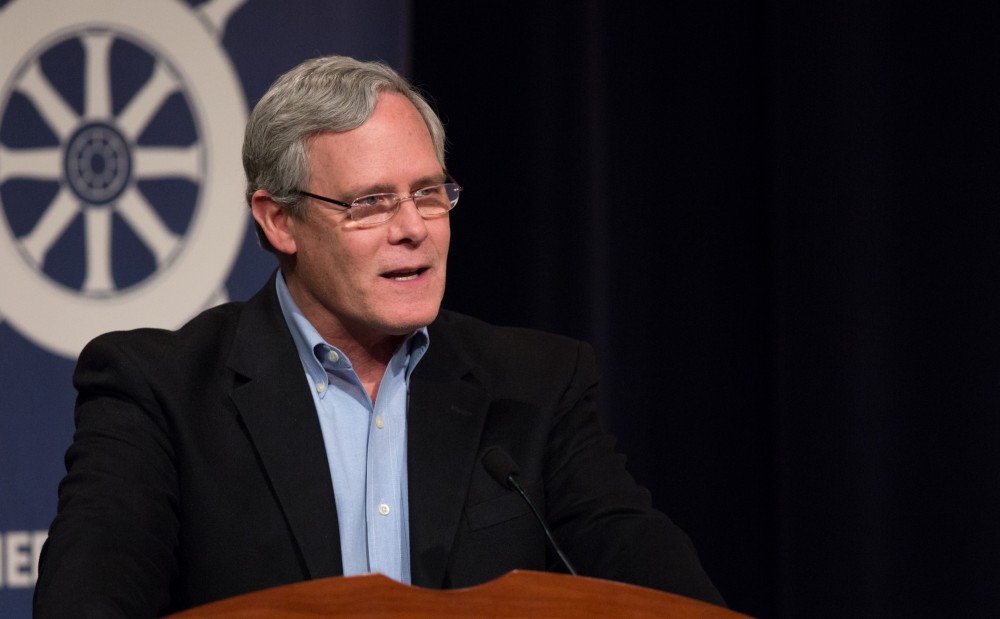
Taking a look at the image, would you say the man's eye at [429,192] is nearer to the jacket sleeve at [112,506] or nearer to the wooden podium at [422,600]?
the jacket sleeve at [112,506]

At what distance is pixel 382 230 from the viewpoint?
2033 mm

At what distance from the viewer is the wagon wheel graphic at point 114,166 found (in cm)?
292

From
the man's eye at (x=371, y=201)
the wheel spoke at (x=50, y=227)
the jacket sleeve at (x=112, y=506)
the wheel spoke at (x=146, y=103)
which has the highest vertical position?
the wheel spoke at (x=146, y=103)

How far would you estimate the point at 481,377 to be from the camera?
7.21 feet

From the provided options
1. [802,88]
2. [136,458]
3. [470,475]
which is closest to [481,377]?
[470,475]

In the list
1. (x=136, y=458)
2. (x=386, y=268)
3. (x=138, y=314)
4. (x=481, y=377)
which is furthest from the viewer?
(x=138, y=314)

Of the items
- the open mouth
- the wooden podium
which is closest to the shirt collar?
the open mouth

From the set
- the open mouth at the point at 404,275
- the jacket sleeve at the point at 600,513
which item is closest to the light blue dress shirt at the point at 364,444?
the open mouth at the point at 404,275

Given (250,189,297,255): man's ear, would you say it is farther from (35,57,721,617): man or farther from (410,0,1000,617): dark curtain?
(410,0,1000,617): dark curtain

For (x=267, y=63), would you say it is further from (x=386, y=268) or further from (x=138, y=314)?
(x=386, y=268)

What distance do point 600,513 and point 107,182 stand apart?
1.57 m

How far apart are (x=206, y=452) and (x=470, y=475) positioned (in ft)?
1.39

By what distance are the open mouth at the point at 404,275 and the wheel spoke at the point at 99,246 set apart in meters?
1.17

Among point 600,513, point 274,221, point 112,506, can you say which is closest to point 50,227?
point 274,221
